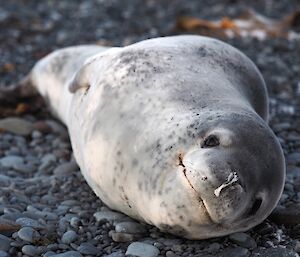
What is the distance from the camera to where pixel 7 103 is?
507 cm

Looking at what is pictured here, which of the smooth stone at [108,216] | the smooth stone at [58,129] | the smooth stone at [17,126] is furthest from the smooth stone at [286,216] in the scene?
the smooth stone at [17,126]

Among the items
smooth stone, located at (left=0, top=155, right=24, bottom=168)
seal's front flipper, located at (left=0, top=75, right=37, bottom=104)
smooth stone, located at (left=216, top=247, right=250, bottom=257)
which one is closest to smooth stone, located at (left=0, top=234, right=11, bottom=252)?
smooth stone, located at (left=216, top=247, right=250, bottom=257)

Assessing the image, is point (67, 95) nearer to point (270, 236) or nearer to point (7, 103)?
point (7, 103)

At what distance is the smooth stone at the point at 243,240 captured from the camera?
2855 mm

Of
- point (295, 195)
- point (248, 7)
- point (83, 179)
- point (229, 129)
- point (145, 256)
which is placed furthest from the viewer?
point (248, 7)

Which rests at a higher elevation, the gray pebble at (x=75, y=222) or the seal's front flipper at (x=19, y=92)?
the gray pebble at (x=75, y=222)

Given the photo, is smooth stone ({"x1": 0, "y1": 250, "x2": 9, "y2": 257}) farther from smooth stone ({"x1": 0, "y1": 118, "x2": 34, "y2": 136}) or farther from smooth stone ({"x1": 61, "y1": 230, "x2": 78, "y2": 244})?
smooth stone ({"x1": 0, "y1": 118, "x2": 34, "y2": 136})

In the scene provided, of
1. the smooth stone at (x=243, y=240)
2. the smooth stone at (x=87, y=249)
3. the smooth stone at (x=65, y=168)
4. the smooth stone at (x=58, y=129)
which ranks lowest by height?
the smooth stone at (x=58, y=129)

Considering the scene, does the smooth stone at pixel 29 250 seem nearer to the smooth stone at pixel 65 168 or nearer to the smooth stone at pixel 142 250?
the smooth stone at pixel 142 250

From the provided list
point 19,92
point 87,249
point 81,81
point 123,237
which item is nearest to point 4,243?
point 87,249

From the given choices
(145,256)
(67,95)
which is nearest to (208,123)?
(145,256)

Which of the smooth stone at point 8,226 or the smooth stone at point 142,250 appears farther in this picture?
the smooth stone at point 8,226

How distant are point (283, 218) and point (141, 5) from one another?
599 cm

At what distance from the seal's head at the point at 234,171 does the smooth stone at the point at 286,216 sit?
33 cm
